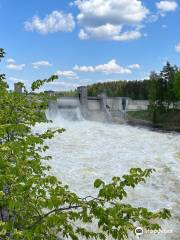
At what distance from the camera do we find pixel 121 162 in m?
22.6

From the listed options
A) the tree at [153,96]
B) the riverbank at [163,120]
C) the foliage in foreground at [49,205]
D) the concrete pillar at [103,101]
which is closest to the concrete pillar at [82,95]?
the concrete pillar at [103,101]

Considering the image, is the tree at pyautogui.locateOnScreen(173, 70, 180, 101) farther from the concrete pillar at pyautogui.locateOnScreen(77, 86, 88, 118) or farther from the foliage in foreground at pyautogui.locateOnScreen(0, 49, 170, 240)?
the foliage in foreground at pyautogui.locateOnScreen(0, 49, 170, 240)

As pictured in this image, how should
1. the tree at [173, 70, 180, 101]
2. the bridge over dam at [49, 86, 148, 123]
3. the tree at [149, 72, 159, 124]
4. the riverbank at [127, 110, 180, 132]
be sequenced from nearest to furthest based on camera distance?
the bridge over dam at [49, 86, 148, 123], the riverbank at [127, 110, 180, 132], the tree at [173, 70, 180, 101], the tree at [149, 72, 159, 124]

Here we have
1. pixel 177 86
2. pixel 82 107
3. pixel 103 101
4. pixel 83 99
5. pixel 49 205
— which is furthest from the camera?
pixel 177 86

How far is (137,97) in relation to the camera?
402 ft

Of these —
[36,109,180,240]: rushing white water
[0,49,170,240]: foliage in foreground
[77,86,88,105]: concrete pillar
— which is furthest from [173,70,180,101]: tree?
[0,49,170,240]: foliage in foreground

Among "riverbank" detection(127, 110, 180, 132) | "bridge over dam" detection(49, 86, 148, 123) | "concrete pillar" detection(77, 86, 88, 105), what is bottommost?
"riverbank" detection(127, 110, 180, 132)

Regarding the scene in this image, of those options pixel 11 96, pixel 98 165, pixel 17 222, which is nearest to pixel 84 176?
pixel 98 165

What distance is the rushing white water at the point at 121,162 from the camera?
15.3m

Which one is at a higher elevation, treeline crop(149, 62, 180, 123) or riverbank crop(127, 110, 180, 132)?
treeline crop(149, 62, 180, 123)

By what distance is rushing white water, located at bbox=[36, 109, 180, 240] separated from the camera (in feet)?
50.1

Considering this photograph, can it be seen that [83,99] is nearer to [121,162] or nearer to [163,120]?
[163,120]

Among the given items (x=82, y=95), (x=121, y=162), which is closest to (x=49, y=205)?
(x=121, y=162)

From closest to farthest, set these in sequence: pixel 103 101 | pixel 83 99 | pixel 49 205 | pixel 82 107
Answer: pixel 49 205 < pixel 82 107 < pixel 83 99 < pixel 103 101
